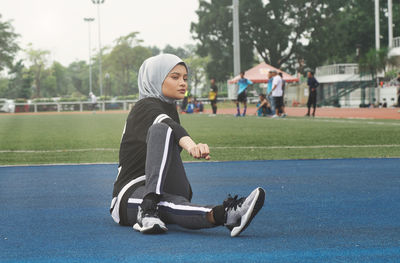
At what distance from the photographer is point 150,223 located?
360 centimetres

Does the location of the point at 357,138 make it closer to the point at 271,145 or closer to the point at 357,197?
the point at 271,145

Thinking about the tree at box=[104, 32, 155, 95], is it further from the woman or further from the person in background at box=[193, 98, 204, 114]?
the woman

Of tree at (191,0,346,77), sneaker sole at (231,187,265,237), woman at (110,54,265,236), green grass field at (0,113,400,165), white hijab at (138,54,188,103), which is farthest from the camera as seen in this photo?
tree at (191,0,346,77)

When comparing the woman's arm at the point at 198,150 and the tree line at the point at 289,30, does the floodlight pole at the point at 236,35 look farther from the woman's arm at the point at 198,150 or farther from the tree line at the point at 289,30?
the woman's arm at the point at 198,150

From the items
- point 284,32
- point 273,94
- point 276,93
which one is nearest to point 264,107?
point 273,94

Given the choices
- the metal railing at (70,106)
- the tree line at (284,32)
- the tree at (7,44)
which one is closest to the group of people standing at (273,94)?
the metal railing at (70,106)

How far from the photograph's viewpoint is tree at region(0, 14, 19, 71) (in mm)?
64250

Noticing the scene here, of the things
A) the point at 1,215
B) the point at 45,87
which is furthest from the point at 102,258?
the point at 45,87

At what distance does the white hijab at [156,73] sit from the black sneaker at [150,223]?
0.70 meters

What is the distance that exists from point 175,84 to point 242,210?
935mm

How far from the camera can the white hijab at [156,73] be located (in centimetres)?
388

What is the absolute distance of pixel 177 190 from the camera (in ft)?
12.7

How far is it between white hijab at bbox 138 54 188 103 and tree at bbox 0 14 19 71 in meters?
63.6

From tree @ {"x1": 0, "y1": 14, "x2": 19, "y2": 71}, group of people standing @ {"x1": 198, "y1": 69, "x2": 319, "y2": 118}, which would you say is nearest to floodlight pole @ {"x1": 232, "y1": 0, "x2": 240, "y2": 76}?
group of people standing @ {"x1": 198, "y1": 69, "x2": 319, "y2": 118}
